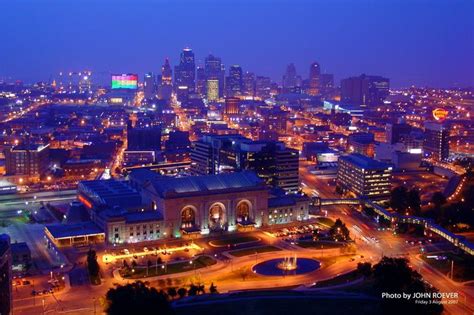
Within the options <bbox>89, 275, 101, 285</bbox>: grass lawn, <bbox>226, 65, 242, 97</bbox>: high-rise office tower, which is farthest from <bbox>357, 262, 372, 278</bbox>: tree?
<bbox>226, 65, 242, 97</bbox>: high-rise office tower

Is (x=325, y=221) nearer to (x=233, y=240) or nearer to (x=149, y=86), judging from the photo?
(x=233, y=240)

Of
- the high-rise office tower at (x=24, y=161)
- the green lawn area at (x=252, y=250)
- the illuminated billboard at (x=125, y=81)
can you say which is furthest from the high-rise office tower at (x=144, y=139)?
the illuminated billboard at (x=125, y=81)

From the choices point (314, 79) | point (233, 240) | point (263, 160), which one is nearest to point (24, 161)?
point (263, 160)

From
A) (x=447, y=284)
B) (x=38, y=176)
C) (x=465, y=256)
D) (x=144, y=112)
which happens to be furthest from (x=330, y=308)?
(x=144, y=112)

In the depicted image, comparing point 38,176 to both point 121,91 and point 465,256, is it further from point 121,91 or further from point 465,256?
point 121,91

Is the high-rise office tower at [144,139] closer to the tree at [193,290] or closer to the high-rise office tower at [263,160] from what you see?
the high-rise office tower at [263,160]
